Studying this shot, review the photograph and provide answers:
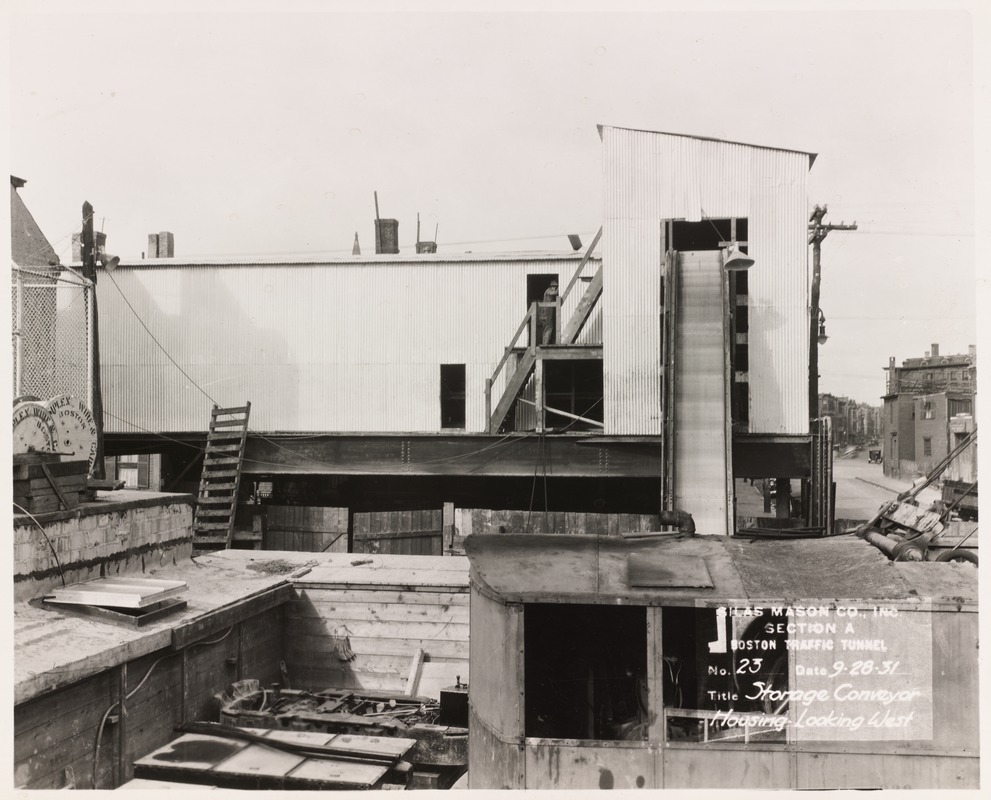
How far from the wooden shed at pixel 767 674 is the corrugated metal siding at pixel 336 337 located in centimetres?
1098

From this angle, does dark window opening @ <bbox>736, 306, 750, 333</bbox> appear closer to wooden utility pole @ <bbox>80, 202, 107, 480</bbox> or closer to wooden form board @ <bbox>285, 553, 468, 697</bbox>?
wooden form board @ <bbox>285, 553, 468, 697</bbox>

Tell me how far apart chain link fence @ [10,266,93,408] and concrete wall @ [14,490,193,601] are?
3.63 metres

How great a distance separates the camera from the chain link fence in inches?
549

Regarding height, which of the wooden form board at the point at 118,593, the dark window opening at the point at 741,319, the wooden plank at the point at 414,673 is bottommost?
the wooden plank at the point at 414,673

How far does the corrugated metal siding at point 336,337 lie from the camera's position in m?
17.3

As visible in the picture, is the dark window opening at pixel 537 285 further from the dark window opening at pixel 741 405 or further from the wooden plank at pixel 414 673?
the wooden plank at pixel 414 673

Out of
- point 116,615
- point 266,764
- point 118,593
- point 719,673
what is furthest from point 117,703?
point 719,673

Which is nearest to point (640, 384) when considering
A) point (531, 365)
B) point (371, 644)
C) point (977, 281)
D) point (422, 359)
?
point (531, 365)

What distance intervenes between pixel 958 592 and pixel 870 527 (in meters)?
1.65

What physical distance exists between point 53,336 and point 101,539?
24.0ft

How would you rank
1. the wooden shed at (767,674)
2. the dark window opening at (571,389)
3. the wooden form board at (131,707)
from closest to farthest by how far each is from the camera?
the wooden shed at (767,674) < the wooden form board at (131,707) < the dark window opening at (571,389)

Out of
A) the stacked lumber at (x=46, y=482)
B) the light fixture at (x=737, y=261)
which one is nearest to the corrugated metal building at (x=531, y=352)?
the light fixture at (x=737, y=261)

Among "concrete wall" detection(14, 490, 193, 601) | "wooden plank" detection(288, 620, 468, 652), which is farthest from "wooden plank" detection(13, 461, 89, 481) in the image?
"wooden plank" detection(288, 620, 468, 652)

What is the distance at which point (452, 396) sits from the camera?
58.7ft
